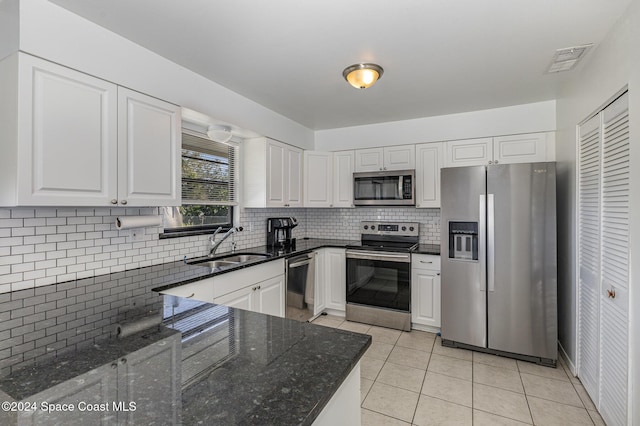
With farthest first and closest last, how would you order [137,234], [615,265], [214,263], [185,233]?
[214,263] < [185,233] < [137,234] < [615,265]

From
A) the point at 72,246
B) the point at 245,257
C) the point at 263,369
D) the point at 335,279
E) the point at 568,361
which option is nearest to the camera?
the point at 263,369

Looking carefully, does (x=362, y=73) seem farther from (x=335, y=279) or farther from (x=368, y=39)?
(x=335, y=279)

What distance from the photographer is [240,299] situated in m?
2.56

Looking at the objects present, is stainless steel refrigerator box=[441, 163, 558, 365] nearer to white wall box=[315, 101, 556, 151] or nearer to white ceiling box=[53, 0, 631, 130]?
white wall box=[315, 101, 556, 151]

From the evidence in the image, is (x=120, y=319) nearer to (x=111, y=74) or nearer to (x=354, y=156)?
(x=111, y=74)

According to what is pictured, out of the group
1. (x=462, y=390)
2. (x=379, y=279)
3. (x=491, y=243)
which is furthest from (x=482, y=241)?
(x=462, y=390)

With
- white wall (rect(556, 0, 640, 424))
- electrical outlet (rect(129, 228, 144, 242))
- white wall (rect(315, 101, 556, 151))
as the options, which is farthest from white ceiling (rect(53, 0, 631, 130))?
electrical outlet (rect(129, 228, 144, 242))

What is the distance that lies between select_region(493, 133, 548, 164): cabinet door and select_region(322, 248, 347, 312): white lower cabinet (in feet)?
6.76

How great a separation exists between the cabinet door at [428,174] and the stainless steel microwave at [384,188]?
14 centimetres

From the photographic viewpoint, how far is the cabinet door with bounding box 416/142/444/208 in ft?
11.9

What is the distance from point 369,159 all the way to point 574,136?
2.05 meters

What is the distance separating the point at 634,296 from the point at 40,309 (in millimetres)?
2963

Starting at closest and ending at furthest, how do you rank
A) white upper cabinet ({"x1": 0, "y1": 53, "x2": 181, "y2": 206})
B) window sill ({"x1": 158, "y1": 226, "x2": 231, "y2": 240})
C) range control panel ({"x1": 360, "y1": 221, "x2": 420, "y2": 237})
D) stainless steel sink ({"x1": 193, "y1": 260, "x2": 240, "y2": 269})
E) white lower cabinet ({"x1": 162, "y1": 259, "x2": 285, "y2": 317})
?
1. white upper cabinet ({"x1": 0, "y1": 53, "x2": 181, "y2": 206})
2. white lower cabinet ({"x1": 162, "y1": 259, "x2": 285, "y2": 317})
3. window sill ({"x1": 158, "y1": 226, "x2": 231, "y2": 240})
4. stainless steel sink ({"x1": 193, "y1": 260, "x2": 240, "y2": 269})
5. range control panel ({"x1": 360, "y1": 221, "x2": 420, "y2": 237})

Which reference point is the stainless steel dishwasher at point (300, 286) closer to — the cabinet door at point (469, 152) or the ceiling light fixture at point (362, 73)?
the ceiling light fixture at point (362, 73)
